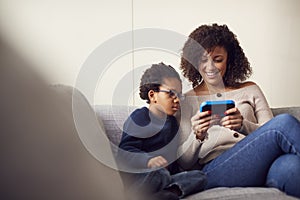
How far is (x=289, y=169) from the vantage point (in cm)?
112

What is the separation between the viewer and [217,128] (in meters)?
1.44

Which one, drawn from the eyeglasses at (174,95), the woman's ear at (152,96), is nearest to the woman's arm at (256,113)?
the eyeglasses at (174,95)

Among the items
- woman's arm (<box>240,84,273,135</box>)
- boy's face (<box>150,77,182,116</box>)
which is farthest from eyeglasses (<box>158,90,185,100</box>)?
woman's arm (<box>240,84,273,135</box>)

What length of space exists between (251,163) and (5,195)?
0.77 metres

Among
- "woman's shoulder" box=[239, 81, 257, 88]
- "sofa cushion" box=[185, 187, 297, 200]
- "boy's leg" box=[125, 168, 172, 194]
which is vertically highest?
"woman's shoulder" box=[239, 81, 257, 88]

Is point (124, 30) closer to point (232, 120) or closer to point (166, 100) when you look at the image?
point (166, 100)

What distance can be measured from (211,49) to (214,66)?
7cm

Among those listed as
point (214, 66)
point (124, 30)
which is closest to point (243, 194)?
point (214, 66)

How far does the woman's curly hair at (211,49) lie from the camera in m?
1.49

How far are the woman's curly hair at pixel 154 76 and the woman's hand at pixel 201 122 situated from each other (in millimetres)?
162

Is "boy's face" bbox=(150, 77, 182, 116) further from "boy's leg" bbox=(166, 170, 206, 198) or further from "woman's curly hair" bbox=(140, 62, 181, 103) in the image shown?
"boy's leg" bbox=(166, 170, 206, 198)

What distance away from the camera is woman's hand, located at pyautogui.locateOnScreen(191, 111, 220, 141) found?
1413 mm

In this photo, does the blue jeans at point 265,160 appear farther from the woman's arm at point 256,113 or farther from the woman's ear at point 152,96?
the woman's ear at point 152,96

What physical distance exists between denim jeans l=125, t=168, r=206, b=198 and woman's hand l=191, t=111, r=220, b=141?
19 cm
